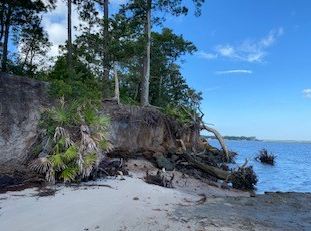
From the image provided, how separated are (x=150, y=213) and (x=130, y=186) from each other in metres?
2.93

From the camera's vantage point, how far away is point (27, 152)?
1040 cm

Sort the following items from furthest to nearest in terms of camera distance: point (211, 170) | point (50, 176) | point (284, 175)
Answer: point (284, 175) → point (211, 170) → point (50, 176)

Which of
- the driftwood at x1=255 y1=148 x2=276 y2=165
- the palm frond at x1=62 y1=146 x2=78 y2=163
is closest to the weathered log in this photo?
the palm frond at x1=62 y1=146 x2=78 y2=163

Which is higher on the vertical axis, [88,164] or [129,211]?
[88,164]

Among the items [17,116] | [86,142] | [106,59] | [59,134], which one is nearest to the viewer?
[59,134]

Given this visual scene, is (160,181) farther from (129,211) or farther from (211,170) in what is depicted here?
(211,170)

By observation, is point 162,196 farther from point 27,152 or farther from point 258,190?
point 258,190

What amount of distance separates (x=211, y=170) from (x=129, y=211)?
10442 millimetres

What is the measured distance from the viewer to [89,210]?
265 inches

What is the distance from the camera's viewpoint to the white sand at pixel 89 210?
5762mm

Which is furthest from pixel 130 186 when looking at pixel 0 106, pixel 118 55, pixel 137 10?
pixel 137 10

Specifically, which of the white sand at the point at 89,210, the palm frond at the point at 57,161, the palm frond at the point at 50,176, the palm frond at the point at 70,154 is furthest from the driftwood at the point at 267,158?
the palm frond at the point at 50,176

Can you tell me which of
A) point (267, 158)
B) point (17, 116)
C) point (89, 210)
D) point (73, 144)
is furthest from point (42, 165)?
point (267, 158)

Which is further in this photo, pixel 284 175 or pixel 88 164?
pixel 284 175
